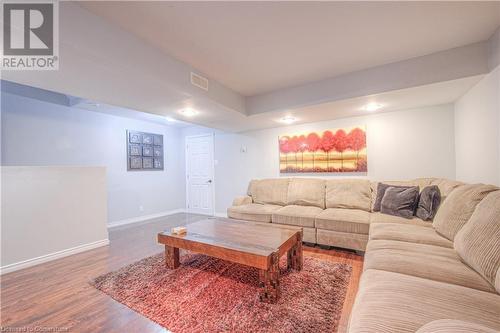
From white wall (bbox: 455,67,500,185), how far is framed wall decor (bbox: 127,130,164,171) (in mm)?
5703

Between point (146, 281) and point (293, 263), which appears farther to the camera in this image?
point (293, 263)

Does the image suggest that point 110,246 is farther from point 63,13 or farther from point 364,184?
point 364,184

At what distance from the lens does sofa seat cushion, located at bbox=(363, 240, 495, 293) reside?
48.3 inches

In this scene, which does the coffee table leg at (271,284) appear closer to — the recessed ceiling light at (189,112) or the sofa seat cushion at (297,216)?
the sofa seat cushion at (297,216)

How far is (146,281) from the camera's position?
2.09 metres

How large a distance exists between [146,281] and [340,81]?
3.27 m

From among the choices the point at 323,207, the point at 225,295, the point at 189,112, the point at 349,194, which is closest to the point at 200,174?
the point at 189,112

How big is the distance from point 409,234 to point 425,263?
0.64m

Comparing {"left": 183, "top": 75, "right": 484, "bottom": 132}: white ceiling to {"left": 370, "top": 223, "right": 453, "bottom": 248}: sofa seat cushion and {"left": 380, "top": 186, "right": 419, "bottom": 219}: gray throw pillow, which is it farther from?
{"left": 370, "top": 223, "right": 453, "bottom": 248}: sofa seat cushion

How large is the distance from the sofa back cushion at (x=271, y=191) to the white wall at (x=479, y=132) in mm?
2443

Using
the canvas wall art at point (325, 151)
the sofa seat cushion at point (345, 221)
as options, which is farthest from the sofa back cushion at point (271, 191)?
the sofa seat cushion at point (345, 221)

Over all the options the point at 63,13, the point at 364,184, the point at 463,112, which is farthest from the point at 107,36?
the point at 463,112

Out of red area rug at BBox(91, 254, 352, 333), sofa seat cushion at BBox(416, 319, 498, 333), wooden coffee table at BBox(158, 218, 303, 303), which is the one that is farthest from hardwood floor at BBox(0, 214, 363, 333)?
sofa seat cushion at BBox(416, 319, 498, 333)

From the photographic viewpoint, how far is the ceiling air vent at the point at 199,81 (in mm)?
2471
